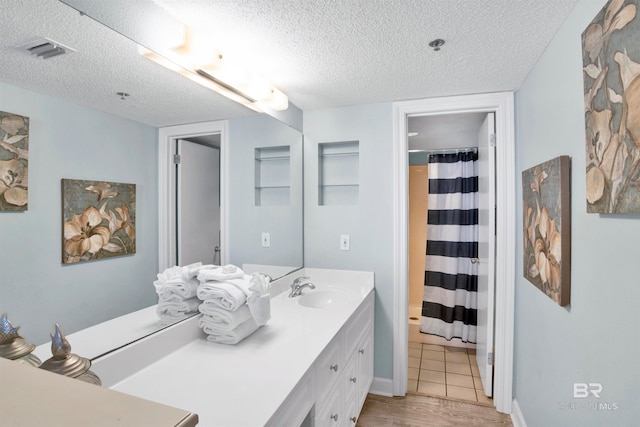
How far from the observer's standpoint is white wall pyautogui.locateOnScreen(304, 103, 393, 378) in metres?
2.25

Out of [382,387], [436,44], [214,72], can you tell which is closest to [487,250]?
[382,387]

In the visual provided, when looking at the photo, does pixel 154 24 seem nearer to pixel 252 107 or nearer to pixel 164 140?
pixel 164 140

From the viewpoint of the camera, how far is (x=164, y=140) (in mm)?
1258

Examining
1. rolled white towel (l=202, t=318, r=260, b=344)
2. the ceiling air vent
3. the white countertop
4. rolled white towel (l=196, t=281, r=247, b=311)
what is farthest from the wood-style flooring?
the ceiling air vent

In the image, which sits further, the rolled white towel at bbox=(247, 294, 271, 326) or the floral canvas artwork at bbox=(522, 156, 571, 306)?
the rolled white towel at bbox=(247, 294, 271, 326)

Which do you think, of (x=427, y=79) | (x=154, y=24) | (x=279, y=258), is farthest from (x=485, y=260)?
(x=154, y=24)

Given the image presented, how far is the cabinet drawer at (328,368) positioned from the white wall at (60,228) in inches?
28.1

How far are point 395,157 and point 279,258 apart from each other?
108 cm

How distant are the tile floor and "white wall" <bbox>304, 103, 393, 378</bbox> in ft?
1.32

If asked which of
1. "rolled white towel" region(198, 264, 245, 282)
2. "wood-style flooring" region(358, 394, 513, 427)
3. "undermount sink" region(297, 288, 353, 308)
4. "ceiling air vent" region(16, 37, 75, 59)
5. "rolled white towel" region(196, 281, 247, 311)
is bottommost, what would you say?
"wood-style flooring" region(358, 394, 513, 427)

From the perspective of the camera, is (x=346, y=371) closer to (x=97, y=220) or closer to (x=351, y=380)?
(x=351, y=380)

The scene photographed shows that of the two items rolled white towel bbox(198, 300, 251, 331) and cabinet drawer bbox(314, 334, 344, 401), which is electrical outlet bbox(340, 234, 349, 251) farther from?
rolled white towel bbox(198, 300, 251, 331)

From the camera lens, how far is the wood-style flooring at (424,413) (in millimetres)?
1992

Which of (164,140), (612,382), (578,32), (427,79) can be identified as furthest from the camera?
(427,79)
